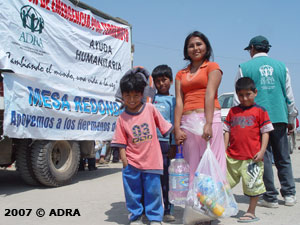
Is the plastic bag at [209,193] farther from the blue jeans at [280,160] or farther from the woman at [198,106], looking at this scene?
the blue jeans at [280,160]

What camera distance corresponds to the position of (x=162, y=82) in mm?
3928

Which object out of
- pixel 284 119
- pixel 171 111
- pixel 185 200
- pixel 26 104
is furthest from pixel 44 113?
pixel 284 119

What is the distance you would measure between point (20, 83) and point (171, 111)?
2.66m

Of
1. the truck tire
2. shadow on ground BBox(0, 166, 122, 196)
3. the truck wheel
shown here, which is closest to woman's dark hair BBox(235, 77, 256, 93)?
the truck tire

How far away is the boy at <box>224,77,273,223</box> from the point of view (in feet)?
12.3

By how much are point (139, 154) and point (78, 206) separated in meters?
1.54

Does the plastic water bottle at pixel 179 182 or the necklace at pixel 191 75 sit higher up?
the necklace at pixel 191 75

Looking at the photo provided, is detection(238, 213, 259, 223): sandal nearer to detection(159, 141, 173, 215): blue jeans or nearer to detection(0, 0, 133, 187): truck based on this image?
detection(159, 141, 173, 215): blue jeans

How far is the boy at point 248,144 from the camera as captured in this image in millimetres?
3750

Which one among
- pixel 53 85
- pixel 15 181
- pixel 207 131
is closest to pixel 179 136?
pixel 207 131

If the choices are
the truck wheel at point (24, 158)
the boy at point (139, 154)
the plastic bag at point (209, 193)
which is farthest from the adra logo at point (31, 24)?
Answer: the plastic bag at point (209, 193)

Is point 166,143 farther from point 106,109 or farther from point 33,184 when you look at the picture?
point 106,109

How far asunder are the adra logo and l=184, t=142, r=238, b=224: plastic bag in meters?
3.61

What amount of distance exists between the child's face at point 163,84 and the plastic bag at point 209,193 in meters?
0.89
